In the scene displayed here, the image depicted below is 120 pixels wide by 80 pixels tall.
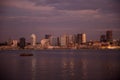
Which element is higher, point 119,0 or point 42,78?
point 119,0

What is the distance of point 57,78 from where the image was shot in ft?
46.9

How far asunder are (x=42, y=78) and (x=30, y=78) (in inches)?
27.7

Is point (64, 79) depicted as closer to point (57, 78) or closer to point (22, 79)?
point (57, 78)

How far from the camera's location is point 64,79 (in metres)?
13.8

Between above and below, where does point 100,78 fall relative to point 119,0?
below

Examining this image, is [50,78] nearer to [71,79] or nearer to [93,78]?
[71,79]

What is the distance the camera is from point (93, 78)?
14203mm

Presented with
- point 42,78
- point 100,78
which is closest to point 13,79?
point 42,78

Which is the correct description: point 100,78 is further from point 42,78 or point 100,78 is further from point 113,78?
point 42,78

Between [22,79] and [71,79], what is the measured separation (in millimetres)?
2827

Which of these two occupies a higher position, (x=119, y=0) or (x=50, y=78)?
(x=119, y=0)

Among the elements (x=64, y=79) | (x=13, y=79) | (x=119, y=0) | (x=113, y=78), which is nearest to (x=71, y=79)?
(x=64, y=79)

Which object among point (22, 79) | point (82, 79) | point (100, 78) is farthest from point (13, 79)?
point (100, 78)

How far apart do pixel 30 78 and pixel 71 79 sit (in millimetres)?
2401
